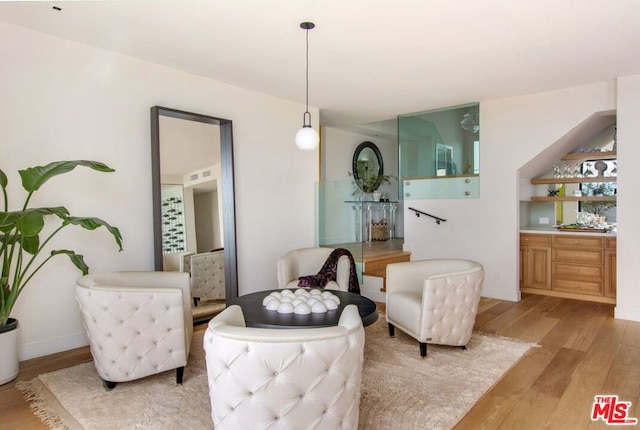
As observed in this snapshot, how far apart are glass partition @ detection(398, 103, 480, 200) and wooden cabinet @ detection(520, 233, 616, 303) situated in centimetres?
112

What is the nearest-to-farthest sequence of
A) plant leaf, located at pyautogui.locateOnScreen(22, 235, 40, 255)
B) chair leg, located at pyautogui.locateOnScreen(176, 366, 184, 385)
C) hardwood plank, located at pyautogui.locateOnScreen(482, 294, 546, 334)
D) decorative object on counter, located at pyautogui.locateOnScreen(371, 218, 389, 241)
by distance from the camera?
chair leg, located at pyautogui.locateOnScreen(176, 366, 184, 385) < plant leaf, located at pyautogui.locateOnScreen(22, 235, 40, 255) < hardwood plank, located at pyautogui.locateOnScreen(482, 294, 546, 334) < decorative object on counter, located at pyautogui.locateOnScreen(371, 218, 389, 241)

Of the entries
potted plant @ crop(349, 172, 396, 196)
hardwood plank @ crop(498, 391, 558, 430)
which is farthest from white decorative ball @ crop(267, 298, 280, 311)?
potted plant @ crop(349, 172, 396, 196)

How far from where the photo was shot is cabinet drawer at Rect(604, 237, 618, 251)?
16.3ft

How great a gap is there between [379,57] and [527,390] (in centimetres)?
304

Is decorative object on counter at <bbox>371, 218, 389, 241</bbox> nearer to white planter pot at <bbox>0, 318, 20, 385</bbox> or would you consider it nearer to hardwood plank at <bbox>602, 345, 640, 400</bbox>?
hardwood plank at <bbox>602, 345, 640, 400</bbox>

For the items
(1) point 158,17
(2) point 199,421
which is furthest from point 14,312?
(1) point 158,17

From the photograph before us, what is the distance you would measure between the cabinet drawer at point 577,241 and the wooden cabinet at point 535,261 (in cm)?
11

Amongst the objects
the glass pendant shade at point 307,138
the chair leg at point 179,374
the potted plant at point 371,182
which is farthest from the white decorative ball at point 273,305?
the potted plant at point 371,182

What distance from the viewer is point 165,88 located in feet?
13.6

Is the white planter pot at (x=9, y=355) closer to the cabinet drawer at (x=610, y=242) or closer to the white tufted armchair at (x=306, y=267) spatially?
the white tufted armchair at (x=306, y=267)

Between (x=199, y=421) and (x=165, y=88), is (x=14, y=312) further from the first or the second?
(x=165, y=88)

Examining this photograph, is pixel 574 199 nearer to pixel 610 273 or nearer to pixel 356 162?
pixel 610 273

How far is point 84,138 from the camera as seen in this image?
11.7 feet

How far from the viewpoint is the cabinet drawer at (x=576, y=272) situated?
5121mm
